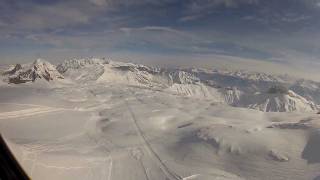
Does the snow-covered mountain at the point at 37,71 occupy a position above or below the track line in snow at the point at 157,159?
below

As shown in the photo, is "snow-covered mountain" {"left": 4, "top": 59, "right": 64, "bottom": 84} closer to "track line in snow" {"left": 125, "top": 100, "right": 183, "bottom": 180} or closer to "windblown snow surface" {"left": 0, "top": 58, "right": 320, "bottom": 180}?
"windblown snow surface" {"left": 0, "top": 58, "right": 320, "bottom": 180}

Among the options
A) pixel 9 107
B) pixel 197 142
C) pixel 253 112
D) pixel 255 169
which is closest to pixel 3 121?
pixel 9 107

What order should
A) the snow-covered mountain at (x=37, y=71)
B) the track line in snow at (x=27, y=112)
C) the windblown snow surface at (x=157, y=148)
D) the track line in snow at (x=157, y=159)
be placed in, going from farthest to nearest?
1. the snow-covered mountain at (x=37, y=71)
2. the track line in snow at (x=27, y=112)
3. the track line in snow at (x=157, y=159)
4. the windblown snow surface at (x=157, y=148)

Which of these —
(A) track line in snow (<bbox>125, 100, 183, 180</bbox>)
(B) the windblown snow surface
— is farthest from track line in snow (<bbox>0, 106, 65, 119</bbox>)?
(A) track line in snow (<bbox>125, 100, 183, 180</bbox>)

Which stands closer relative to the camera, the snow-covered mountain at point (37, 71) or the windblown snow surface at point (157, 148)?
the windblown snow surface at point (157, 148)

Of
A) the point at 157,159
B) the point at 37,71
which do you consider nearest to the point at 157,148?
the point at 157,159

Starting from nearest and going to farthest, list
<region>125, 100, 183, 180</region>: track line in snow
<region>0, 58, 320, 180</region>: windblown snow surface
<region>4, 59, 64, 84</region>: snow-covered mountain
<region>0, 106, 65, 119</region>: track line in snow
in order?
<region>0, 58, 320, 180</region>: windblown snow surface < <region>125, 100, 183, 180</region>: track line in snow < <region>0, 106, 65, 119</region>: track line in snow < <region>4, 59, 64, 84</region>: snow-covered mountain

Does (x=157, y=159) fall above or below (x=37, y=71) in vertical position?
above

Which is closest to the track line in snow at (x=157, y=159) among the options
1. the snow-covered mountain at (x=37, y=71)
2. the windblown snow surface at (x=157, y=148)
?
the windblown snow surface at (x=157, y=148)

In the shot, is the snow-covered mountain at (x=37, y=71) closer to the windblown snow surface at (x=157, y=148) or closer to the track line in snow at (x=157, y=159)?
the windblown snow surface at (x=157, y=148)

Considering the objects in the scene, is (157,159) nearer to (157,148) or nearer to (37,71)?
(157,148)

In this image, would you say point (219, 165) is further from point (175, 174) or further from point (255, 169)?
point (175, 174)

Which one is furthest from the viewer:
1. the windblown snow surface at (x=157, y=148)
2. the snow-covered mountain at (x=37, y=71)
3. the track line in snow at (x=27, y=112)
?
the snow-covered mountain at (x=37, y=71)

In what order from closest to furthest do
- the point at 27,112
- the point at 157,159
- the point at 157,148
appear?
the point at 157,159, the point at 157,148, the point at 27,112
